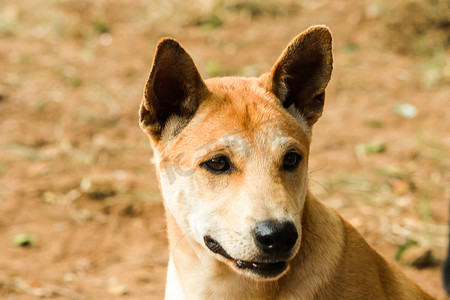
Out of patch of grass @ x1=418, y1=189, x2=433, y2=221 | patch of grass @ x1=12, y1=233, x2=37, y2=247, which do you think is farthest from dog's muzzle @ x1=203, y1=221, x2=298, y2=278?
patch of grass @ x1=418, y1=189, x2=433, y2=221

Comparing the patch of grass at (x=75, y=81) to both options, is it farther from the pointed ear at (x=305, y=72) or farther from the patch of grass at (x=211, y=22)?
the pointed ear at (x=305, y=72)

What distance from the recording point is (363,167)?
20.6 feet

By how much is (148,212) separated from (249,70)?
3570 millimetres

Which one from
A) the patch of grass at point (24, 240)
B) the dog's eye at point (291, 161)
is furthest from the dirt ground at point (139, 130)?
the dog's eye at point (291, 161)

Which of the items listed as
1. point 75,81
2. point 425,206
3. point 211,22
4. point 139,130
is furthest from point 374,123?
point 75,81

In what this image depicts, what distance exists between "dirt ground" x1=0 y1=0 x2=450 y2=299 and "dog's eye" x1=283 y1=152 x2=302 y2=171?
2.10 meters

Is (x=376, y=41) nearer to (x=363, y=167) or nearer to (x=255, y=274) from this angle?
(x=363, y=167)

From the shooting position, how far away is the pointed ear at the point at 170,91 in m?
2.92

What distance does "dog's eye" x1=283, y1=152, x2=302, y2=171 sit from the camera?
2.95m

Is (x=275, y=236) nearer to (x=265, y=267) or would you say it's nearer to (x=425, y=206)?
(x=265, y=267)

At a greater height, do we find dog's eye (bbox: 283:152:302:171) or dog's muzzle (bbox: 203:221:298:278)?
dog's eye (bbox: 283:152:302:171)

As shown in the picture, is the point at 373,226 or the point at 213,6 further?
the point at 213,6

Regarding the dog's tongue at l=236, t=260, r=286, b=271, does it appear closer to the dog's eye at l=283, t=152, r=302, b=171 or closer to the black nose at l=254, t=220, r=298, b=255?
the black nose at l=254, t=220, r=298, b=255

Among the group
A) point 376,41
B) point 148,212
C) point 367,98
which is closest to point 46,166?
point 148,212
